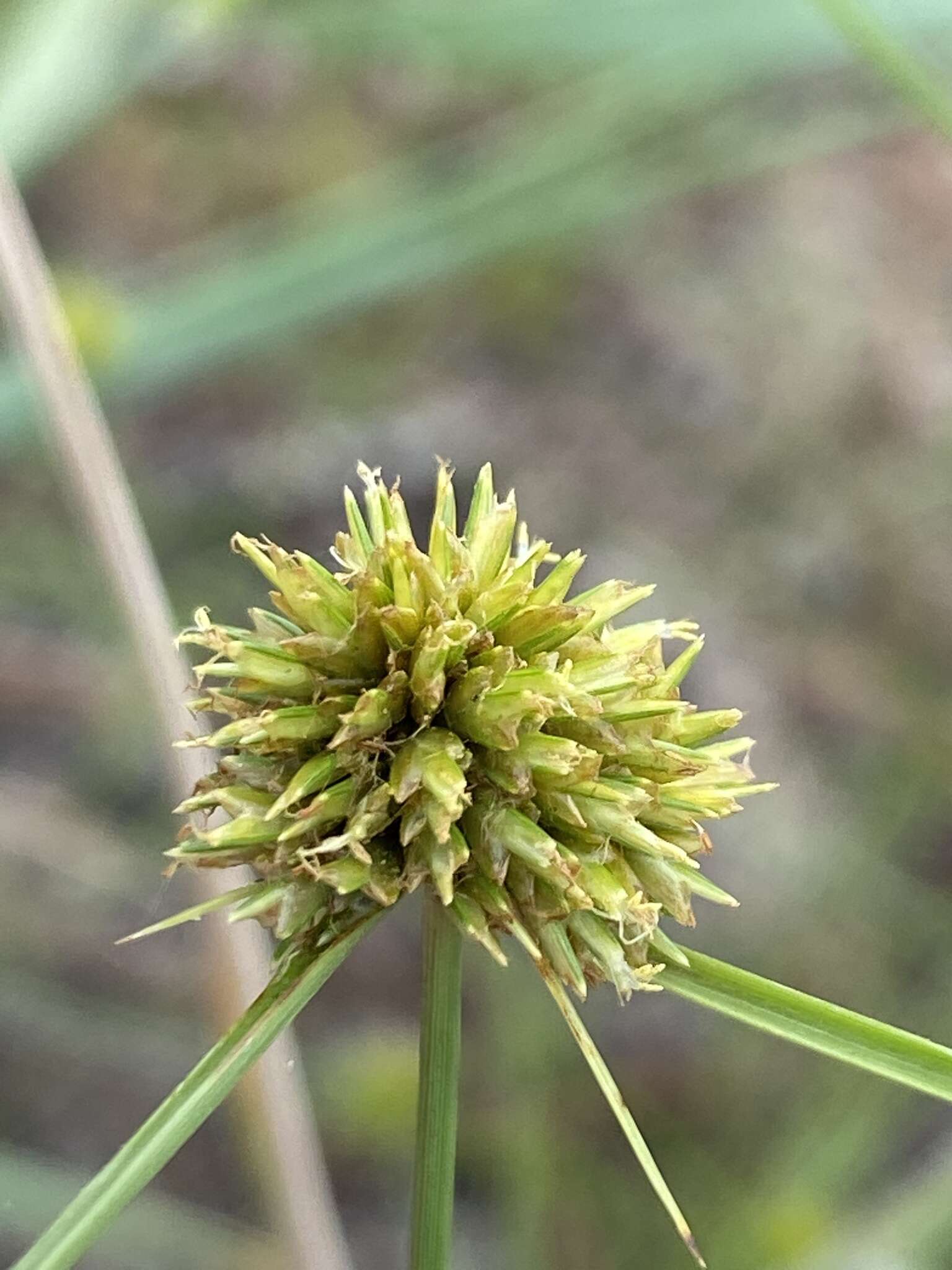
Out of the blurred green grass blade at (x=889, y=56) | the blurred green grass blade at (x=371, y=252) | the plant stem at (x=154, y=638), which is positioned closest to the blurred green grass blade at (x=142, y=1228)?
the plant stem at (x=154, y=638)

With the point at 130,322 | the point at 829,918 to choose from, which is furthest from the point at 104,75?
the point at 829,918

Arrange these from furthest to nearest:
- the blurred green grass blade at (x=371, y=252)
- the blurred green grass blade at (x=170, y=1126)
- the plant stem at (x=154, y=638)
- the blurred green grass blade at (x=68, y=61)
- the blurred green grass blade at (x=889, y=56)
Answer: the blurred green grass blade at (x=371, y=252)
the blurred green grass blade at (x=68, y=61)
the plant stem at (x=154, y=638)
the blurred green grass blade at (x=889, y=56)
the blurred green grass blade at (x=170, y=1126)

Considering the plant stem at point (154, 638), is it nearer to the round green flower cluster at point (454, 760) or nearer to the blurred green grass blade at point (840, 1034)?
the round green flower cluster at point (454, 760)

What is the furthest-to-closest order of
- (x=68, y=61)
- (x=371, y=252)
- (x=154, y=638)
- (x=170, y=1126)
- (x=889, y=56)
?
(x=371, y=252) < (x=68, y=61) < (x=154, y=638) < (x=889, y=56) < (x=170, y=1126)

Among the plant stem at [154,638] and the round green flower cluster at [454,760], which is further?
the plant stem at [154,638]

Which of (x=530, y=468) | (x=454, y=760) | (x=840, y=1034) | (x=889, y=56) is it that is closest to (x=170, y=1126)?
(x=454, y=760)

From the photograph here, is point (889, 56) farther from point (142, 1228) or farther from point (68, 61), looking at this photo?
point (142, 1228)

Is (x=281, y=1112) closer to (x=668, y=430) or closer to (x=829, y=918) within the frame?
(x=829, y=918)
